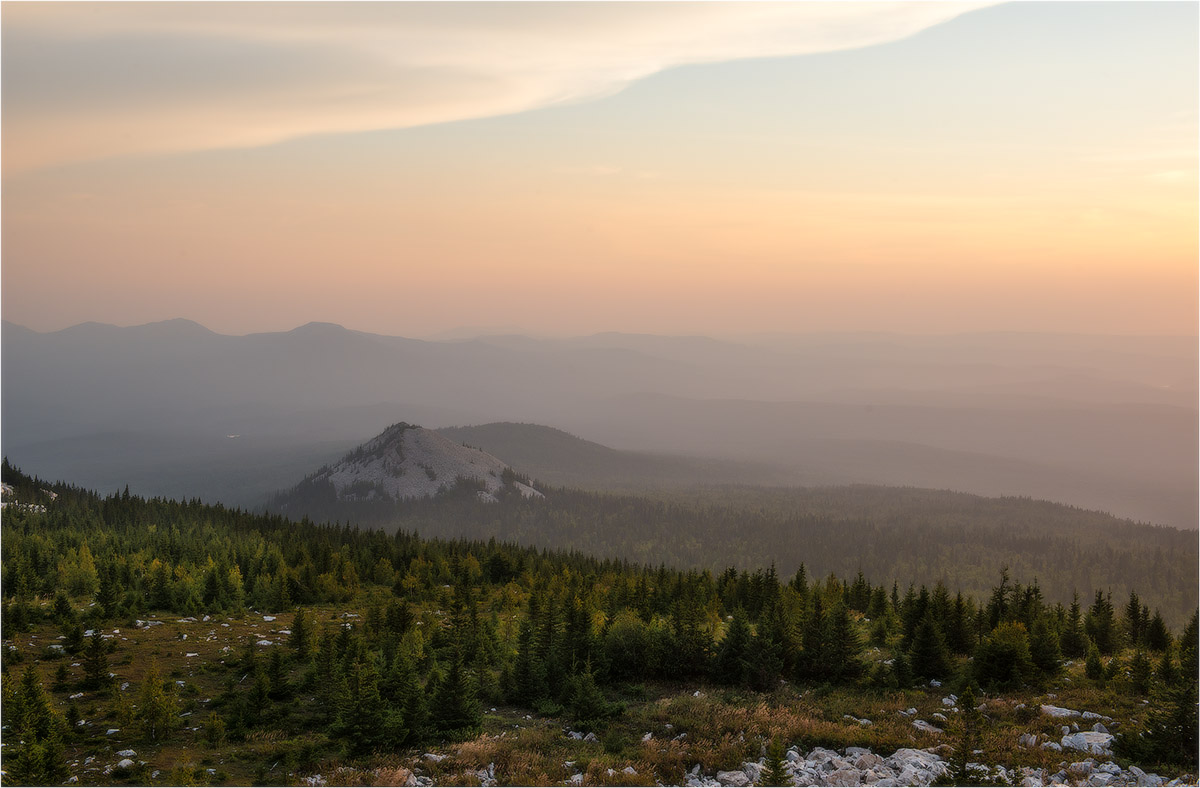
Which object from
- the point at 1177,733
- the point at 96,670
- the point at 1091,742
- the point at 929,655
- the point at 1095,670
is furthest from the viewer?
the point at 929,655

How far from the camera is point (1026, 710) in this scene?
41.6 m

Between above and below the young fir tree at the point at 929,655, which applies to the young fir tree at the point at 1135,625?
below

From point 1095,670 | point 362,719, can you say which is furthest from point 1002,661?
point 362,719

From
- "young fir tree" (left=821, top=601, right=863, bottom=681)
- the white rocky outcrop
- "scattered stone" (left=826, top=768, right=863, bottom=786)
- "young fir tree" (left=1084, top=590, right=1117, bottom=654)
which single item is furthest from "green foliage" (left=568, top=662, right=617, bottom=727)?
"young fir tree" (left=1084, top=590, right=1117, bottom=654)

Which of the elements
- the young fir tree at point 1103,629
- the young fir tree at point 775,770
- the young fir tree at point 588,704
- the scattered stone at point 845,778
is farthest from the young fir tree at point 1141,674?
the young fir tree at point 588,704

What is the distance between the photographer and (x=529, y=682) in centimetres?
4922

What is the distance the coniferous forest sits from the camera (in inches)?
1379

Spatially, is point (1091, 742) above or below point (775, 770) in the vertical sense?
below

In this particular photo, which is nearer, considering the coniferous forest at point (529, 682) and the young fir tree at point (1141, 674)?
the coniferous forest at point (529, 682)

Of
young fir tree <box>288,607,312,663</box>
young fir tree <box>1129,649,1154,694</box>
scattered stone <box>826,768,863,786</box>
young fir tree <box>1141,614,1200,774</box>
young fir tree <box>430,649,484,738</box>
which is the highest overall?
young fir tree <box>1141,614,1200,774</box>

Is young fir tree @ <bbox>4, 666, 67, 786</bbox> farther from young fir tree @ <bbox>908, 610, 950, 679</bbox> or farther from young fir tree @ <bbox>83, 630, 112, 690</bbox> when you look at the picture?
young fir tree @ <bbox>908, 610, 950, 679</bbox>

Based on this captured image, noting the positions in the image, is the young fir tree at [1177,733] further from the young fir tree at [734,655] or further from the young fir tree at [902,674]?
the young fir tree at [734,655]

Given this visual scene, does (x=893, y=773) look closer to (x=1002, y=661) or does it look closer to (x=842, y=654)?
(x=842, y=654)

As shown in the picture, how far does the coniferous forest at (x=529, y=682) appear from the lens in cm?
3503
